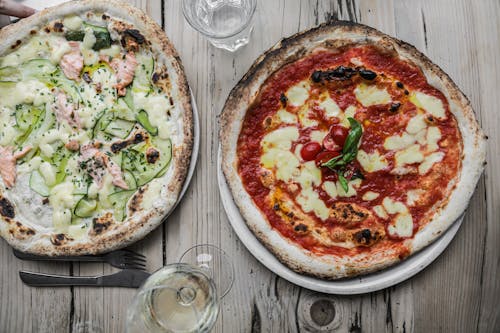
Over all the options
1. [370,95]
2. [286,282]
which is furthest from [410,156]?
[286,282]

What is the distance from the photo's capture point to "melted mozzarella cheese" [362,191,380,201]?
3.32 m

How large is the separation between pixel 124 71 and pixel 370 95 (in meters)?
1.53

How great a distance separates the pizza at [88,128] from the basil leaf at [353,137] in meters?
0.94

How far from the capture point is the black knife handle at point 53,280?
353cm

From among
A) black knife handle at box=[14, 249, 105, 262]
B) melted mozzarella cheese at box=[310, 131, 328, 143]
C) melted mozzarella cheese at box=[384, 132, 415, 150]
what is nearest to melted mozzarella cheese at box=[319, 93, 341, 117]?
melted mozzarella cheese at box=[310, 131, 328, 143]

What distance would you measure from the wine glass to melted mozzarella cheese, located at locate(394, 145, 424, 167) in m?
1.32

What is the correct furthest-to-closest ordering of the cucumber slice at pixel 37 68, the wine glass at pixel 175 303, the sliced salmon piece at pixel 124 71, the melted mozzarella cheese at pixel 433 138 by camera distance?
the cucumber slice at pixel 37 68, the sliced salmon piece at pixel 124 71, the melted mozzarella cheese at pixel 433 138, the wine glass at pixel 175 303

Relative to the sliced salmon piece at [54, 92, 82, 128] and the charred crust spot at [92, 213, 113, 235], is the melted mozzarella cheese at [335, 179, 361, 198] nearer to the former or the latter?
the charred crust spot at [92, 213, 113, 235]

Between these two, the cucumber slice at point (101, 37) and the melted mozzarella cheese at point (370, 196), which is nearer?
the melted mozzarella cheese at point (370, 196)

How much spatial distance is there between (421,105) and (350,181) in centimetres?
62

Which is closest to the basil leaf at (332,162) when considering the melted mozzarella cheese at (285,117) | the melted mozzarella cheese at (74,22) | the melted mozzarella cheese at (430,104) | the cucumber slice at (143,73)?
the melted mozzarella cheese at (285,117)

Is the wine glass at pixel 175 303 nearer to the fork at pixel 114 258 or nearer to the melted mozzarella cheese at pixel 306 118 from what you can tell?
the fork at pixel 114 258

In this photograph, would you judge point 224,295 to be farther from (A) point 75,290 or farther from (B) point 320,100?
(B) point 320,100

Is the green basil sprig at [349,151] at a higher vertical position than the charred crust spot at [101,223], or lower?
higher
